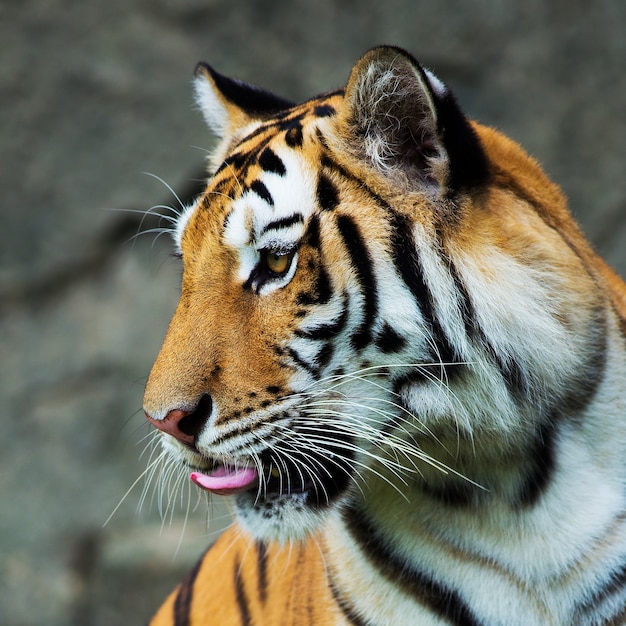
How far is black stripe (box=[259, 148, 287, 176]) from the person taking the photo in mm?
1651

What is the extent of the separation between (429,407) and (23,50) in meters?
3.31

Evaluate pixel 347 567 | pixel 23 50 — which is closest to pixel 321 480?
pixel 347 567

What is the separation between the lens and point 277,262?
157 centimetres

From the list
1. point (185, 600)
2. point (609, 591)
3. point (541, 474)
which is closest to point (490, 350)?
point (541, 474)

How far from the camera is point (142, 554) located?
4.04 m

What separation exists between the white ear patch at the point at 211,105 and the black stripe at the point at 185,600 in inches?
43.3

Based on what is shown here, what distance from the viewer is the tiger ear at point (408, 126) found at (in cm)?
153

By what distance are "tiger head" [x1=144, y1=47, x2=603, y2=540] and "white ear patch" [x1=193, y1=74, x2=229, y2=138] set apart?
52 centimetres

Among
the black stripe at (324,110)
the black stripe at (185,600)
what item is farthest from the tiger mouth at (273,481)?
the black stripe at (185,600)

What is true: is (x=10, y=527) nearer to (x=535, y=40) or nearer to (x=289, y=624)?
(x=289, y=624)

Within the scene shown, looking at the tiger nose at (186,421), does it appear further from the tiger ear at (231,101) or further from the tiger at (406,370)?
the tiger ear at (231,101)

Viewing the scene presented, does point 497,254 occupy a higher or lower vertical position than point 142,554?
higher

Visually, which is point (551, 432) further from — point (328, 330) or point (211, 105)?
point (211, 105)

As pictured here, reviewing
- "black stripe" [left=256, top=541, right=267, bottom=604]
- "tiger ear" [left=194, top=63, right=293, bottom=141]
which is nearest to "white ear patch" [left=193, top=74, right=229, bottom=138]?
"tiger ear" [left=194, top=63, right=293, bottom=141]
